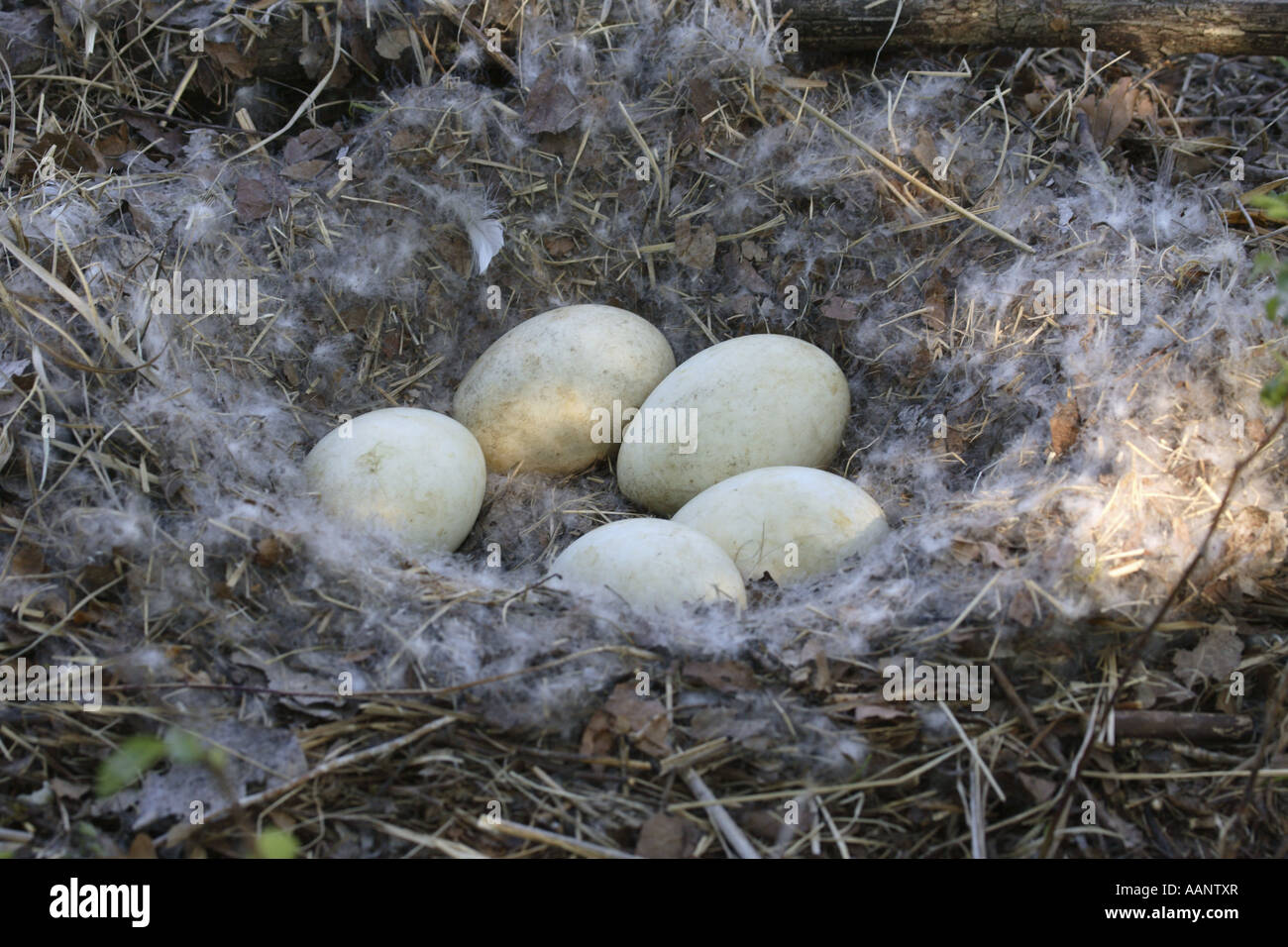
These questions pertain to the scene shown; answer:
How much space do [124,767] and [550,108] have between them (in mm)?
2282

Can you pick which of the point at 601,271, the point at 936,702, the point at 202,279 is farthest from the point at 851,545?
the point at 202,279

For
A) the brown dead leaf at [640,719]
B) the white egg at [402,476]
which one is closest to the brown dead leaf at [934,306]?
the white egg at [402,476]

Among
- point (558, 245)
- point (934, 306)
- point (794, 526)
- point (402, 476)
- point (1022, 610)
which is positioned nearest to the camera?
point (1022, 610)

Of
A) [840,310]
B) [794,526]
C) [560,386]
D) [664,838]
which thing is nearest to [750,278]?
[840,310]

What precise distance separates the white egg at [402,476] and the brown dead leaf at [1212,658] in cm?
173

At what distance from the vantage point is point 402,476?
2.80 m

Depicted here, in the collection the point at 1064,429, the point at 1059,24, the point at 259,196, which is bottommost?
the point at 1064,429

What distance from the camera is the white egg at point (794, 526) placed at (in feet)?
8.70

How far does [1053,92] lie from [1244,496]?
162 cm

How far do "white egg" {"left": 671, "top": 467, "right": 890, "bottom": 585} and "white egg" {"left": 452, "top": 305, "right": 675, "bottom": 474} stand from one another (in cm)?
63

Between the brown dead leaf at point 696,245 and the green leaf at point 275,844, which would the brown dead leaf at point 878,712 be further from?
the brown dead leaf at point 696,245

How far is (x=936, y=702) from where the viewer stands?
6.85ft

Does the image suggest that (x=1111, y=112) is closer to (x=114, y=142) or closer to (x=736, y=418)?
(x=736, y=418)

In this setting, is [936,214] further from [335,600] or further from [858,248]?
[335,600]
